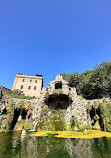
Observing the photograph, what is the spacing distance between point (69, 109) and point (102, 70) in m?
18.4

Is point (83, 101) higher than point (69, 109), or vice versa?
point (83, 101)

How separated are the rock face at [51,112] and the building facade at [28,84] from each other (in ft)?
64.1

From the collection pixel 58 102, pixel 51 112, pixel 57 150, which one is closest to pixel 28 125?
pixel 51 112

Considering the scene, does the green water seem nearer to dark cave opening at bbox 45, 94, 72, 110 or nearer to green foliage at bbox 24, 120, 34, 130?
green foliage at bbox 24, 120, 34, 130

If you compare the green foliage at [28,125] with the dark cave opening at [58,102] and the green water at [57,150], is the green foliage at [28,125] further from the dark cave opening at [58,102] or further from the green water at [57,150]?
the green water at [57,150]

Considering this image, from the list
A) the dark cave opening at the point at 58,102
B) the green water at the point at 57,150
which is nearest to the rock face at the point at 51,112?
the dark cave opening at the point at 58,102

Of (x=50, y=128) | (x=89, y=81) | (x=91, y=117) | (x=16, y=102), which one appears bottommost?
(x=50, y=128)

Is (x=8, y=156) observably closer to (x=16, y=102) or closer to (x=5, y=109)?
(x=5, y=109)

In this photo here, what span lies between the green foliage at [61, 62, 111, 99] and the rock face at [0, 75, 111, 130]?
7.71 meters

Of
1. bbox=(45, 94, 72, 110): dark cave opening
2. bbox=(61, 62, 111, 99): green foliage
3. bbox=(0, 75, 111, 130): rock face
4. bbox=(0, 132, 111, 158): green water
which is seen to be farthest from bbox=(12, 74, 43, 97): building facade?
bbox=(0, 132, 111, 158): green water

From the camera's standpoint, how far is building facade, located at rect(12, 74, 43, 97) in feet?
152

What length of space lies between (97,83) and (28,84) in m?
33.4

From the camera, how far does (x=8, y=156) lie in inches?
280

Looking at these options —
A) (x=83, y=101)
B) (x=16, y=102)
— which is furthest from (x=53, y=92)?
(x=16, y=102)
